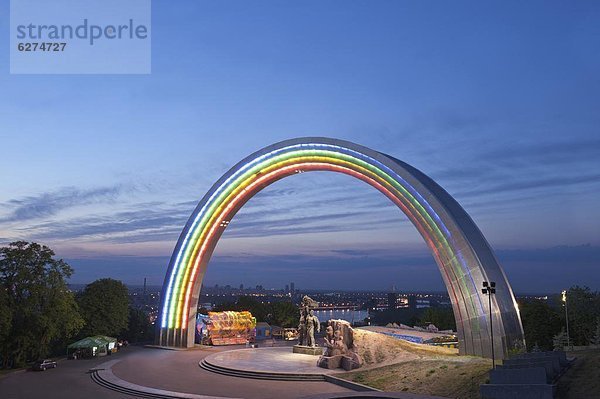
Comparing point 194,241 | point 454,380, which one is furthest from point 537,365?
point 194,241

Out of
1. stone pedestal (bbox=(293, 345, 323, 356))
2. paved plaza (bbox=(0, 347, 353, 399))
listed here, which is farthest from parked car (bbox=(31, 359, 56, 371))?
stone pedestal (bbox=(293, 345, 323, 356))

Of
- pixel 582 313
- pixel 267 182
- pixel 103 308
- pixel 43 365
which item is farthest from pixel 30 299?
pixel 582 313

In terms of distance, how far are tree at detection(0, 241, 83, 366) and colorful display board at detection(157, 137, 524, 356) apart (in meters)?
11.0

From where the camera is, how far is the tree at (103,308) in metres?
52.1

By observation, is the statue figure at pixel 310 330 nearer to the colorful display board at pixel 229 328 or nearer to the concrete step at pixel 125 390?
the colorful display board at pixel 229 328

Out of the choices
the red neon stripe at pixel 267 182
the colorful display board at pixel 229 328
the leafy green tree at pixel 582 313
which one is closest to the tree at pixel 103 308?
the red neon stripe at pixel 267 182

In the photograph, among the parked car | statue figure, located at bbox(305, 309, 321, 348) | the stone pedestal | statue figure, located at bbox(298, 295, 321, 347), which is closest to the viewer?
the parked car

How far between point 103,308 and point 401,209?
32.3 metres

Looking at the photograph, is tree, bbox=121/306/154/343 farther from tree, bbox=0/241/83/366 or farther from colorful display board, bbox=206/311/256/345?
tree, bbox=0/241/83/366

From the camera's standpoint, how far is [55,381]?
106 feet

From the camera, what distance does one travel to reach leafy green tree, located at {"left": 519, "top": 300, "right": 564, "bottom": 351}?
1954 inches

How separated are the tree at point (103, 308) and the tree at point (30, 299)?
32.3ft

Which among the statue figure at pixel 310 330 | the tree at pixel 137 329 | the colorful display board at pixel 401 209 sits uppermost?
the colorful display board at pixel 401 209

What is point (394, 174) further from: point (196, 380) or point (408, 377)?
point (196, 380)
